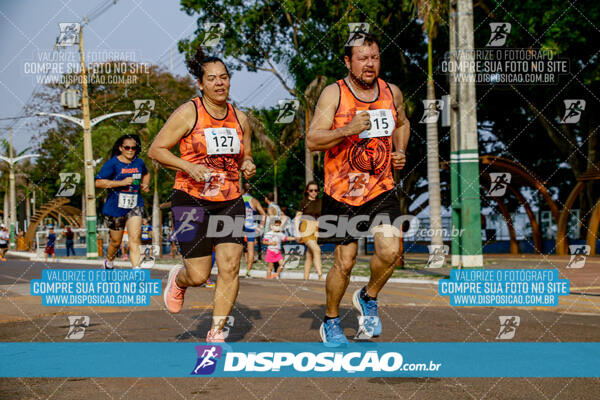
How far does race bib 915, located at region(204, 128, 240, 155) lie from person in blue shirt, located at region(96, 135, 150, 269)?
4.33m

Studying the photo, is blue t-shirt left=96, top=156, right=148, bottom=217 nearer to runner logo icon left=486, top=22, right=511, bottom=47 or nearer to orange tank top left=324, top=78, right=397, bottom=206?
orange tank top left=324, top=78, right=397, bottom=206

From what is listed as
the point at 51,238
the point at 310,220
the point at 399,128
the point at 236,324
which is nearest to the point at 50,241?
the point at 51,238

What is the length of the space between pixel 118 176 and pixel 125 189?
0.66 feet

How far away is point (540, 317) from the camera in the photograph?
23.1 feet

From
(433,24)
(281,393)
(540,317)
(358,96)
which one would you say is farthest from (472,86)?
(281,393)

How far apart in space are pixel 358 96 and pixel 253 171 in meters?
0.98

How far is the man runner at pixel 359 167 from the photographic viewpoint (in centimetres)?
512

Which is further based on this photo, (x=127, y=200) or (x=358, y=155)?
(x=127, y=200)

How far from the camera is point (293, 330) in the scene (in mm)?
6000

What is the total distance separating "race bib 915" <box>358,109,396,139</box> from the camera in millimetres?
5145

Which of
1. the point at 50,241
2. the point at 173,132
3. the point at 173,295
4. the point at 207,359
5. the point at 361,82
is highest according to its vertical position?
the point at 361,82

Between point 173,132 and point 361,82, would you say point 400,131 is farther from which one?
point 173,132

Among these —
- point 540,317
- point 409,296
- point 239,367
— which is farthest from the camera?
point 409,296

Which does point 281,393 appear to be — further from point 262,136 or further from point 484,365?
point 262,136
